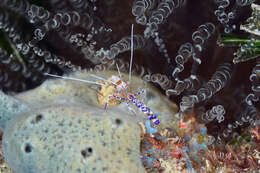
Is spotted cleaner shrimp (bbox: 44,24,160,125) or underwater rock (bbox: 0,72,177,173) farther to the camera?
spotted cleaner shrimp (bbox: 44,24,160,125)

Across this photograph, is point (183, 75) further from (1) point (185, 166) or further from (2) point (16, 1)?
(2) point (16, 1)

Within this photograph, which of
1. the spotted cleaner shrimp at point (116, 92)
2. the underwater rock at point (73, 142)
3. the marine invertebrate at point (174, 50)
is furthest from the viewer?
the spotted cleaner shrimp at point (116, 92)

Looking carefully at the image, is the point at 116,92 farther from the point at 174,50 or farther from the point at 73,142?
the point at 73,142

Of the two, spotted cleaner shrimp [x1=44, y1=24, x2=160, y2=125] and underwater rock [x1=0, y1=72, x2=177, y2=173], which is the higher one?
spotted cleaner shrimp [x1=44, y1=24, x2=160, y2=125]

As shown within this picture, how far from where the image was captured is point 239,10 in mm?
2385

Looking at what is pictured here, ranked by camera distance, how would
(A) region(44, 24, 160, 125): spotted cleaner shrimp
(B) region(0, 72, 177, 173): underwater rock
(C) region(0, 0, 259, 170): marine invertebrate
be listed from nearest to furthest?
(B) region(0, 72, 177, 173): underwater rock, (C) region(0, 0, 259, 170): marine invertebrate, (A) region(44, 24, 160, 125): spotted cleaner shrimp

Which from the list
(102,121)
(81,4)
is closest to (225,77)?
(102,121)

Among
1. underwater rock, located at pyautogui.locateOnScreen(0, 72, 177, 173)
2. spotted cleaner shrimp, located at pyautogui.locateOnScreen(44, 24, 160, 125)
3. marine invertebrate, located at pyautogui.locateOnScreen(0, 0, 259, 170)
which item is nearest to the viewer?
underwater rock, located at pyautogui.locateOnScreen(0, 72, 177, 173)

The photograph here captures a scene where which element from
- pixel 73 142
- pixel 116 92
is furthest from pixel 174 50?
pixel 73 142

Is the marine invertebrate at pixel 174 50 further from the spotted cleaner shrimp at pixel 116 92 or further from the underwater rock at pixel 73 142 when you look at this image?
the underwater rock at pixel 73 142

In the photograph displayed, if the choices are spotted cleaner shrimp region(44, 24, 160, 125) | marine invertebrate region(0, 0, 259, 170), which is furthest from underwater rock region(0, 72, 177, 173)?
spotted cleaner shrimp region(44, 24, 160, 125)

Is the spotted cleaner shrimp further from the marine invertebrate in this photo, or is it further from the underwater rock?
the underwater rock

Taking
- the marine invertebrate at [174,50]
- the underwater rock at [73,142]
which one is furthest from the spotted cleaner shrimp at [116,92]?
the underwater rock at [73,142]

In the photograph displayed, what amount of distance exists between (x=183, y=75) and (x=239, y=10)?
2.68ft
